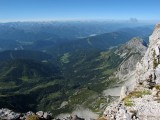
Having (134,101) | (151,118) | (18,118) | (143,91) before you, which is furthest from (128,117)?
(18,118)

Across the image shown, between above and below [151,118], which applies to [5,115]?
below

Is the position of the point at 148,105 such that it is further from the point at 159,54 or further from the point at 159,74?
the point at 159,54

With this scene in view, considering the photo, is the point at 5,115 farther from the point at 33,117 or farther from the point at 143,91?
the point at 143,91

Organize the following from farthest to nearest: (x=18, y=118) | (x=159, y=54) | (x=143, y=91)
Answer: (x=159, y=54) → (x=143, y=91) → (x=18, y=118)

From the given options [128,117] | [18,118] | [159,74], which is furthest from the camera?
[159,74]

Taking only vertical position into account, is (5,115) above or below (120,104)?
below

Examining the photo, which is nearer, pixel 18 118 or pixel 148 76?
pixel 18 118

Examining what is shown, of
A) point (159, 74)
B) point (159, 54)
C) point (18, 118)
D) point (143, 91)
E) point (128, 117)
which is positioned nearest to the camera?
point (128, 117)

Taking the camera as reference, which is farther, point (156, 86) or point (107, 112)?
point (156, 86)

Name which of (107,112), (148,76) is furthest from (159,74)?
(107,112)
